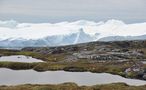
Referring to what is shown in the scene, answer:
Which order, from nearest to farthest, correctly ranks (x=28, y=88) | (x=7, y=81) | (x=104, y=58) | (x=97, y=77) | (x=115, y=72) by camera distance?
(x=28, y=88) < (x=7, y=81) < (x=97, y=77) < (x=115, y=72) < (x=104, y=58)

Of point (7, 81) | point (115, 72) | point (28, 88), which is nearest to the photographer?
point (28, 88)

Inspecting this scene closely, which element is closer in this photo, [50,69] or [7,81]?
[7,81]

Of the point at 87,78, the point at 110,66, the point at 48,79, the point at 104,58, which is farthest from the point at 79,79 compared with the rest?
the point at 104,58

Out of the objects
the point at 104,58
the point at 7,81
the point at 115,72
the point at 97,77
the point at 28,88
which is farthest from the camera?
the point at 104,58

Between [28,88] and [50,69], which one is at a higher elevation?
[28,88]

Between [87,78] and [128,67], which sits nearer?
[87,78]

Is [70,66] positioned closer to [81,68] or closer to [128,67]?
[81,68]

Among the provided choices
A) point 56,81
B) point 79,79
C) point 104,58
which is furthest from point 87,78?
point 104,58

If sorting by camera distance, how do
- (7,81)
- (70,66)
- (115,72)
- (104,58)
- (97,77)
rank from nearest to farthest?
1. (7,81)
2. (97,77)
3. (115,72)
4. (70,66)
5. (104,58)

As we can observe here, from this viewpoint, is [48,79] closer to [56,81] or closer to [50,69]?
[56,81]
